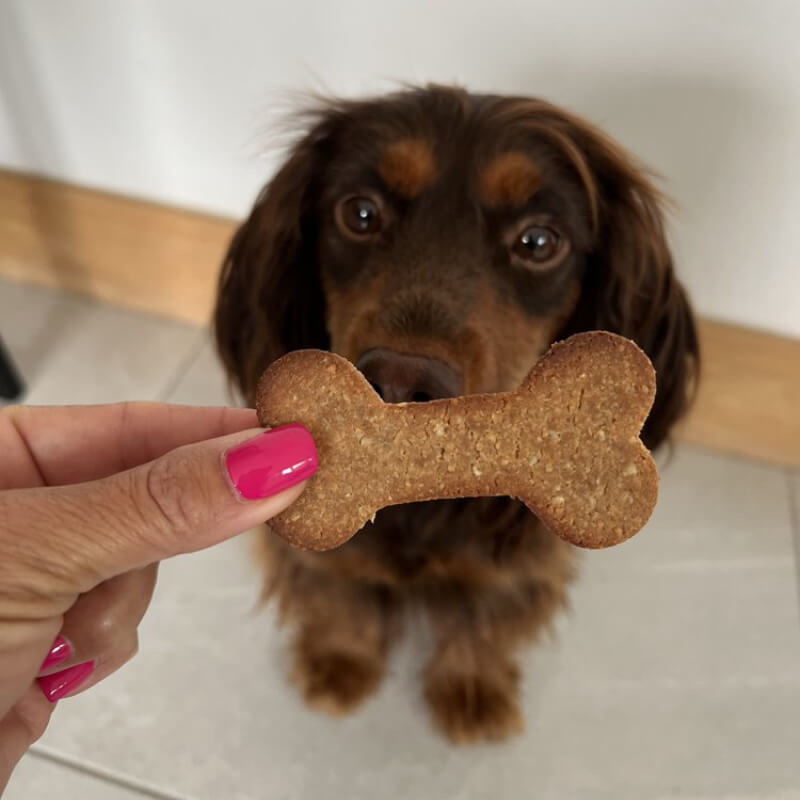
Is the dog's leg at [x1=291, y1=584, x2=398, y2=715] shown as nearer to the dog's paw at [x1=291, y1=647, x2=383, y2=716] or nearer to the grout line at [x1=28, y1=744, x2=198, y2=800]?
the dog's paw at [x1=291, y1=647, x2=383, y2=716]

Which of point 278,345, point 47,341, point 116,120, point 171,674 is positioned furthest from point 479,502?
point 47,341

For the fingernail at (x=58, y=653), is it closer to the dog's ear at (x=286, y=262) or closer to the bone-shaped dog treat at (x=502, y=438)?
the bone-shaped dog treat at (x=502, y=438)

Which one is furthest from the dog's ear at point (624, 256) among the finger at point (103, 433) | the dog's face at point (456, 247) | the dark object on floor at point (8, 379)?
the dark object on floor at point (8, 379)

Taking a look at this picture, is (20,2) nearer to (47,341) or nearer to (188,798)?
(47,341)

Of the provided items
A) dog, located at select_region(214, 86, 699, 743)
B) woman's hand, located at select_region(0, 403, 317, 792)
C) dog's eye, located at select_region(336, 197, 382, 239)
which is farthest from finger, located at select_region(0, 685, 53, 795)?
dog's eye, located at select_region(336, 197, 382, 239)

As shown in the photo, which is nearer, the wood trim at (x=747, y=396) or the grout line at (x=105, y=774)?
the grout line at (x=105, y=774)

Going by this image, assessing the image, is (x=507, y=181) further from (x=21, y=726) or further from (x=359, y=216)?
(x=21, y=726)

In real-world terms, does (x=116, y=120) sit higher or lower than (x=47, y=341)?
higher
